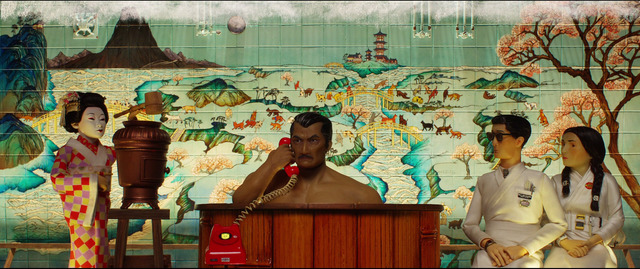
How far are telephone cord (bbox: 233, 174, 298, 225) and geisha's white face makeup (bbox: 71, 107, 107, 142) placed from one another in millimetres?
1418

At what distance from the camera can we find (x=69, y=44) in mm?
8453

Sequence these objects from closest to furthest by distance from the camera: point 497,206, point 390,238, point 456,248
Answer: point 390,238
point 497,206
point 456,248

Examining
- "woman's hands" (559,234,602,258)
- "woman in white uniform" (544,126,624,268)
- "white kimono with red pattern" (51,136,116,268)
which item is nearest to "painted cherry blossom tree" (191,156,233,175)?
"white kimono with red pattern" (51,136,116,268)

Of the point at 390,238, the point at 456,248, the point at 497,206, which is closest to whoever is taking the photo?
the point at 390,238

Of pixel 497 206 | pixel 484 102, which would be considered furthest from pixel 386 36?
pixel 497 206

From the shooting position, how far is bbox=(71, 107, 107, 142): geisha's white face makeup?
6.07m

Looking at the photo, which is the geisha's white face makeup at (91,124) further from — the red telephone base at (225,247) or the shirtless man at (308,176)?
the red telephone base at (225,247)

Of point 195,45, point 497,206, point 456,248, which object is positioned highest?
point 195,45

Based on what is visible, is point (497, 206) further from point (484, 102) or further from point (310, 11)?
point (310, 11)

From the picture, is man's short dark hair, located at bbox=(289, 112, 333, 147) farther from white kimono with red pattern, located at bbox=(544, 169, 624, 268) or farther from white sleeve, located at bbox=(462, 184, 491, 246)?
white kimono with red pattern, located at bbox=(544, 169, 624, 268)

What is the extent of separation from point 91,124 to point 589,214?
3.76 metres

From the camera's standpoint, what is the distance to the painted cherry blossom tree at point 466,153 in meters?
8.33

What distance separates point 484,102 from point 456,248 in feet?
4.93

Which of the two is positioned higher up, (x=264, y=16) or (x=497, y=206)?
(x=264, y=16)
